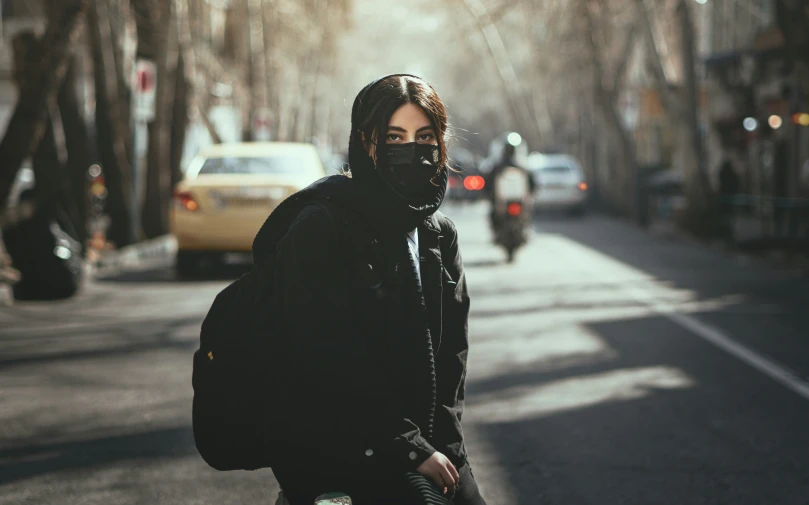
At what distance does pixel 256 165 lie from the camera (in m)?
16.8

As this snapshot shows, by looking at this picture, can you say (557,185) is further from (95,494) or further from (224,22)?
(95,494)

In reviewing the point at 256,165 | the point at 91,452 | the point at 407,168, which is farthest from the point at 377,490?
the point at 256,165

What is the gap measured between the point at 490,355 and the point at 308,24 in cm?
4094

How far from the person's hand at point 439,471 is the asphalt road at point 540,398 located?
2736 millimetres

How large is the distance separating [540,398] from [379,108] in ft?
17.5

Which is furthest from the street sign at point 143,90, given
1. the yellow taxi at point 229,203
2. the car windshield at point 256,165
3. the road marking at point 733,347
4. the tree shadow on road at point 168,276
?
the road marking at point 733,347

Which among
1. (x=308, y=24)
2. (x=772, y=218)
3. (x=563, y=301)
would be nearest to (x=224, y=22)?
(x=308, y=24)

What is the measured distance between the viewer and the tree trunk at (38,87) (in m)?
15.0

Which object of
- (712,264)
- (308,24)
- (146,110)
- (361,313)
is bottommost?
(712,264)

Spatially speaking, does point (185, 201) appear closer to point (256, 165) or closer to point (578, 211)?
point (256, 165)

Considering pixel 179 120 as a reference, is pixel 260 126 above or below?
above

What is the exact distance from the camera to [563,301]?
45.8ft

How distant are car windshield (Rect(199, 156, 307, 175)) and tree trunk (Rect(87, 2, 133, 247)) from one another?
4154 mm

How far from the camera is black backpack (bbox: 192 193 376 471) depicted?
300 centimetres
